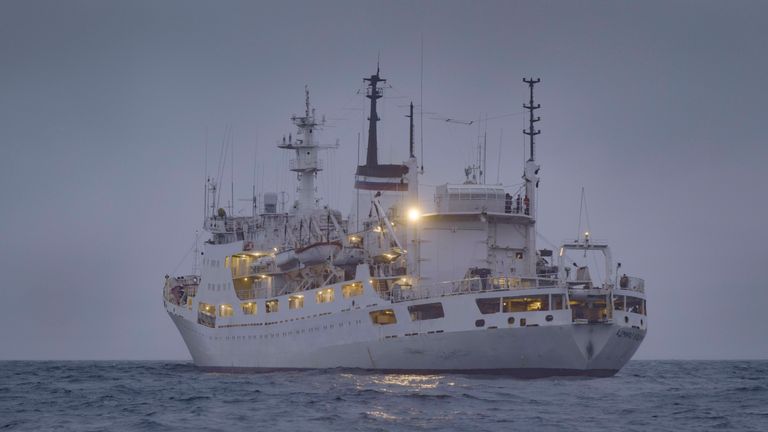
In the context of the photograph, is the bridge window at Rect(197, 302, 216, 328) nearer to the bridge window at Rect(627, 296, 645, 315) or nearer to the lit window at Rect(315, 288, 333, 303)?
the lit window at Rect(315, 288, 333, 303)

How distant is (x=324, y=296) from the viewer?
2239 inches

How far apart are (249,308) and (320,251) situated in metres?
7.84

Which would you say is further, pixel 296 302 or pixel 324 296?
pixel 296 302

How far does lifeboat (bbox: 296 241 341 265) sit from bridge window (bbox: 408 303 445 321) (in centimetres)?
958

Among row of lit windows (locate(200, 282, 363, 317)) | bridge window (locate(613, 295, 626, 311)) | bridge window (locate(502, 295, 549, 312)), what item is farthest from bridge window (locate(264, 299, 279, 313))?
bridge window (locate(613, 295, 626, 311))

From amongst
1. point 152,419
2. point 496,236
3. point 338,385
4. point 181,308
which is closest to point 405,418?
point 152,419

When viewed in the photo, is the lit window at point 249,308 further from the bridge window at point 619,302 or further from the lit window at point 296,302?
the bridge window at point 619,302

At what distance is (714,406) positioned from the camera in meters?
39.4

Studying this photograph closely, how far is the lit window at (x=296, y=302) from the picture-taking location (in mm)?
58906

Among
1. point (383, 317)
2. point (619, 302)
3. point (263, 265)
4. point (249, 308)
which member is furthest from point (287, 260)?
point (619, 302)

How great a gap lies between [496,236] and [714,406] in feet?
57.8

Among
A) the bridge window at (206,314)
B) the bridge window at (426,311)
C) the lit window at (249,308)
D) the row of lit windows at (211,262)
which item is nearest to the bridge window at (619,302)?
the bridge window at (426,311)

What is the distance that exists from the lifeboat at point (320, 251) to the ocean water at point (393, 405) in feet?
25.0

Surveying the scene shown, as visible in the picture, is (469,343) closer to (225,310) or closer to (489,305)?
(489,305)
